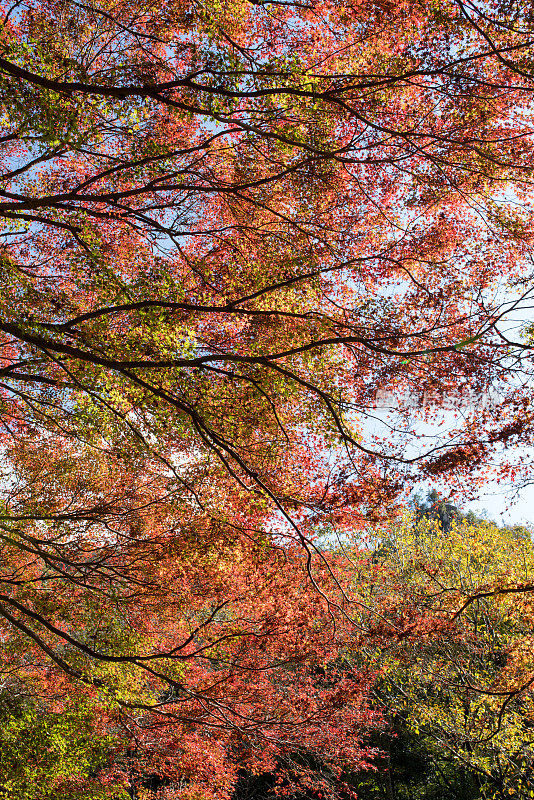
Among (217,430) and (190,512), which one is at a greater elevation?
(217,430)

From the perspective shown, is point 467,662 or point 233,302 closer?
point 233,302

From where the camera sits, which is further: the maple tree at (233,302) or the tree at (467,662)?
the tree at (467,662)

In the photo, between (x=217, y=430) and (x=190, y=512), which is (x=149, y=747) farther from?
(x=217, y=430)

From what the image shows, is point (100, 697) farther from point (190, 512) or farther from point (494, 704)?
point (494, 704)

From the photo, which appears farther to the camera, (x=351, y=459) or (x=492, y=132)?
(x=351, y=459)

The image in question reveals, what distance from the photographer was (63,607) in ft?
22.7

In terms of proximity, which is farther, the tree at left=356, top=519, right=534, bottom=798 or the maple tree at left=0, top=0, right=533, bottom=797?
the tree at left=356, top=519, right=534, bottom=798

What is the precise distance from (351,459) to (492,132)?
4.13 m

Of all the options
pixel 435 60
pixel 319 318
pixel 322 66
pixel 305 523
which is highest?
pixel 322 66

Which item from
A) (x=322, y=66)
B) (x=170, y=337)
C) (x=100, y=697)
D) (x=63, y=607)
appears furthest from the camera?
(x=100, y=697)

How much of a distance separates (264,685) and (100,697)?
9.76ft

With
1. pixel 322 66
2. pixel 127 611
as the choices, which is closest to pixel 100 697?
pixel 127 611

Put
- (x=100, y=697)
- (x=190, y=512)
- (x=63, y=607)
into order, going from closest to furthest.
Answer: (x=190, y=512) < (x=63, y=607) < (x=100, y=697)

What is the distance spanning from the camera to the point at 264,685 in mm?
8750
